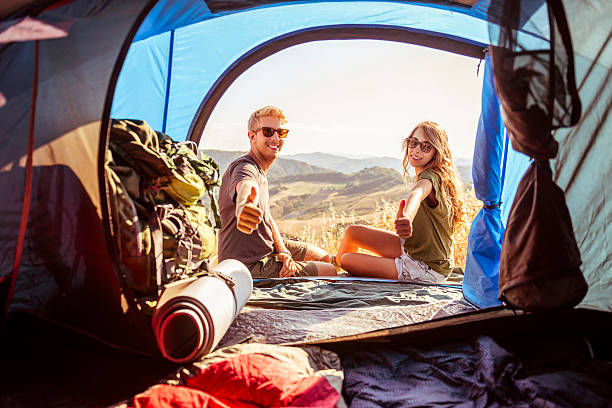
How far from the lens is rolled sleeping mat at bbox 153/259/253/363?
160 cm

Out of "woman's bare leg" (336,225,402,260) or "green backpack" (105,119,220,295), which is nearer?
"green backpack" (105,119,220,295)

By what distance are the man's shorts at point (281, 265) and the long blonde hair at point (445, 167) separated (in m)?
1.17

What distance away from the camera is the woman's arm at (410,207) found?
7.30 feet

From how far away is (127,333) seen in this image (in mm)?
1647

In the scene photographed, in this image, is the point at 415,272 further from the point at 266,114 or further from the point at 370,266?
the point at 266,114

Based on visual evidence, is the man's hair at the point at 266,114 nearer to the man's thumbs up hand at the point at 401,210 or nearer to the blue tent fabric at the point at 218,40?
the blue tent fabric at the point at 218,40

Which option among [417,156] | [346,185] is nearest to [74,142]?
[417,156]

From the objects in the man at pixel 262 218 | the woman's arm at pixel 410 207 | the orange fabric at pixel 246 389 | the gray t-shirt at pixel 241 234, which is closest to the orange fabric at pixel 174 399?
the orange fabric at pixel 246 389

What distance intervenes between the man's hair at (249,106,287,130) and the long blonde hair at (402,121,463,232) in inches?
39.0

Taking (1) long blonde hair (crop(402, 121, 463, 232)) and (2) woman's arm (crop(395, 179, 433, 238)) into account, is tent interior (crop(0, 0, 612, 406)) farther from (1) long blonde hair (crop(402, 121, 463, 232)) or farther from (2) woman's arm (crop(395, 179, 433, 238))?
(1) long blonde hair (crop(402, 121, 463, 232))

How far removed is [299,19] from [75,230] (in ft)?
8.01

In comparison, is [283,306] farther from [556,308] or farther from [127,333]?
[556,308]

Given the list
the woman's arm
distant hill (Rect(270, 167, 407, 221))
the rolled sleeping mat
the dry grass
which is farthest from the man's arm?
distant hill (Rect(270, 167, 407, 221))

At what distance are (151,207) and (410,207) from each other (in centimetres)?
151
